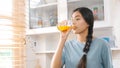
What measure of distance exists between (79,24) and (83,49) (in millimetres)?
184

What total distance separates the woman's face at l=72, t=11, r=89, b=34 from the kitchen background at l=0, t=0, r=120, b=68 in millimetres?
496

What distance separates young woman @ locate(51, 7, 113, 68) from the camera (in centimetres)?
138

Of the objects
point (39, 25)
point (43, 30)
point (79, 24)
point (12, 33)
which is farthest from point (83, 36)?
point (39, 25)

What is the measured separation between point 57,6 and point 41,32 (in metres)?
0.34

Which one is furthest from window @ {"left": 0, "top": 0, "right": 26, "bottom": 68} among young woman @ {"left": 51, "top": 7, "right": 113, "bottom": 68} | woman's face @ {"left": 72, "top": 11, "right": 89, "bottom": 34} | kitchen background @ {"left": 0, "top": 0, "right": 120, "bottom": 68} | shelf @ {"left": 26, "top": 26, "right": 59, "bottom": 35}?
woman's face @ {"left": 72, "top": 11, "right": 89, "bottom": 34}

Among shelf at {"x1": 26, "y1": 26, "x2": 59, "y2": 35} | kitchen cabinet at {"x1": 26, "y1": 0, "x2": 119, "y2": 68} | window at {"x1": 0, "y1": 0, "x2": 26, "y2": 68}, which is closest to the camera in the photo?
window at {"x1": 0, "y1": 0, "x2": 26, "y2": 68}

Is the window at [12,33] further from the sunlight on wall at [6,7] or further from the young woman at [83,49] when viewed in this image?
the young woman at [83,49]

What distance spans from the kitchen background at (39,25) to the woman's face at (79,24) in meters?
0.50

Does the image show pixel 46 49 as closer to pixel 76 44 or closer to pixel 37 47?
pixel 37 47

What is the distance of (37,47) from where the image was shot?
2.55 meters

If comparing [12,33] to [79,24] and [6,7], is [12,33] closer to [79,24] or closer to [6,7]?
[6,7]

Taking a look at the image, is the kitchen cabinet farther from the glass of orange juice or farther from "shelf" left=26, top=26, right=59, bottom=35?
the glass of orange juice

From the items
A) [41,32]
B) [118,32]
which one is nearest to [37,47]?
[41,32]

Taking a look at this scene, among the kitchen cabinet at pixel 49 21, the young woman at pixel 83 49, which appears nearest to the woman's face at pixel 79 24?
the young woman at pixel 83 49
